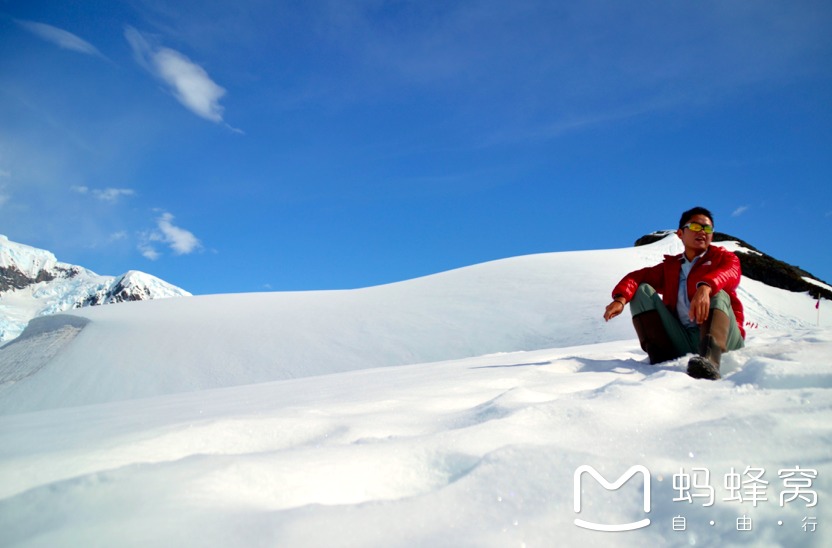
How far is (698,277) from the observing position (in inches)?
113

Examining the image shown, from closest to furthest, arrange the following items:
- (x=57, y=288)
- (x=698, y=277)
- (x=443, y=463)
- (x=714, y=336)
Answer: (x=443, y=463), (x=714, y=336), (x=698, y=277), (x=57, y=288)

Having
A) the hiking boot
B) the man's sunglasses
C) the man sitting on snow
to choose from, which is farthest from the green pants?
the man's sunglasses

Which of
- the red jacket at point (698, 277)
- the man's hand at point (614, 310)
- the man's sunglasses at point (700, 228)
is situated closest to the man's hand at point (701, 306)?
the red jacket at point (698, 277)

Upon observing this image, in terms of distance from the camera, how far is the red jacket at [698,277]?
268 cm

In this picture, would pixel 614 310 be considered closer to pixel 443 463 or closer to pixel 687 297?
pixel 687 297

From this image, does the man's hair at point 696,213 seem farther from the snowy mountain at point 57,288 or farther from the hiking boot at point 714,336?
the snowy mountain at point 57,288

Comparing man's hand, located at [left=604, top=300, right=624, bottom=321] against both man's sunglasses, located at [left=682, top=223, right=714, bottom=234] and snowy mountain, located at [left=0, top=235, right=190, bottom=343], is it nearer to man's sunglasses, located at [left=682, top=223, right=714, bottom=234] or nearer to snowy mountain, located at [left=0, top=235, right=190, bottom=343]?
man's sunglasses, located at [left=682, top=223, right=714, bottom=234]

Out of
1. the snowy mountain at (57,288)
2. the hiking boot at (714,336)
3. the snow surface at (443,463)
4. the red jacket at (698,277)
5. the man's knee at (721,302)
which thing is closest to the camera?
the snow surface at (443,463)

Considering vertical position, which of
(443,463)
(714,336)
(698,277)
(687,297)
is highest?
(698,277)

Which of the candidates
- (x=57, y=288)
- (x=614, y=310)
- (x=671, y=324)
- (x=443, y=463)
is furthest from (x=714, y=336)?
(x=57, y=288)

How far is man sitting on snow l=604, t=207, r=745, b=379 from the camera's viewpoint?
260 centimetres

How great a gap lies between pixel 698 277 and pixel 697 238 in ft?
0.85

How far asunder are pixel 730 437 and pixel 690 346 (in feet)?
6.61

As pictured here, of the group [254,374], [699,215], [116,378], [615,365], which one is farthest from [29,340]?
[699,215]
